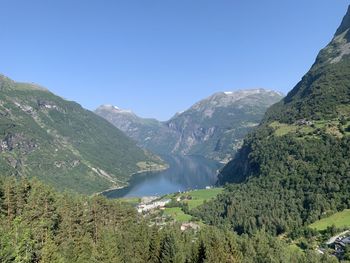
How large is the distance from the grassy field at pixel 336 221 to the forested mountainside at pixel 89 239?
4649 centimetres

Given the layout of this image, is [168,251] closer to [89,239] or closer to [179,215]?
[89,239]

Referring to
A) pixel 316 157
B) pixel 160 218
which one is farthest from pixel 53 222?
pixel 316 157

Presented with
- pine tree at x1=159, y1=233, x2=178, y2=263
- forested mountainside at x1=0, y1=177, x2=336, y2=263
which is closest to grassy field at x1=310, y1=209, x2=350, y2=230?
forested mountainside at x1=0, y1=177, x2=336, y2=263

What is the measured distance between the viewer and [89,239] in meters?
72.7

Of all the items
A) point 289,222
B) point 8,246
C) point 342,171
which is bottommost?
point 289,222

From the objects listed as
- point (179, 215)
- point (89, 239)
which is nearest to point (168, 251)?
point (89, 239)

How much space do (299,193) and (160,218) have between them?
6265 cm

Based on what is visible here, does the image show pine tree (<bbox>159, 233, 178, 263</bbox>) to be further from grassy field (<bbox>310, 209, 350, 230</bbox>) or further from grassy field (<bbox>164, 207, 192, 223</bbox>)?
grassy field (<bbox>164, 207, 192, 223</bbox>)

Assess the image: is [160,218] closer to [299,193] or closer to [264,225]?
[264,225]

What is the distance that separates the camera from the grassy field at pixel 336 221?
133m

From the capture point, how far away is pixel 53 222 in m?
73.8

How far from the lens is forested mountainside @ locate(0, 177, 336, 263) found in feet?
185

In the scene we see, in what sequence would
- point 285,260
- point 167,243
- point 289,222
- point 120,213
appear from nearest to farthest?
point 167,243
point 285,260
point 120,213
point 289,222

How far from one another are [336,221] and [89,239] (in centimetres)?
Answer: 9716
